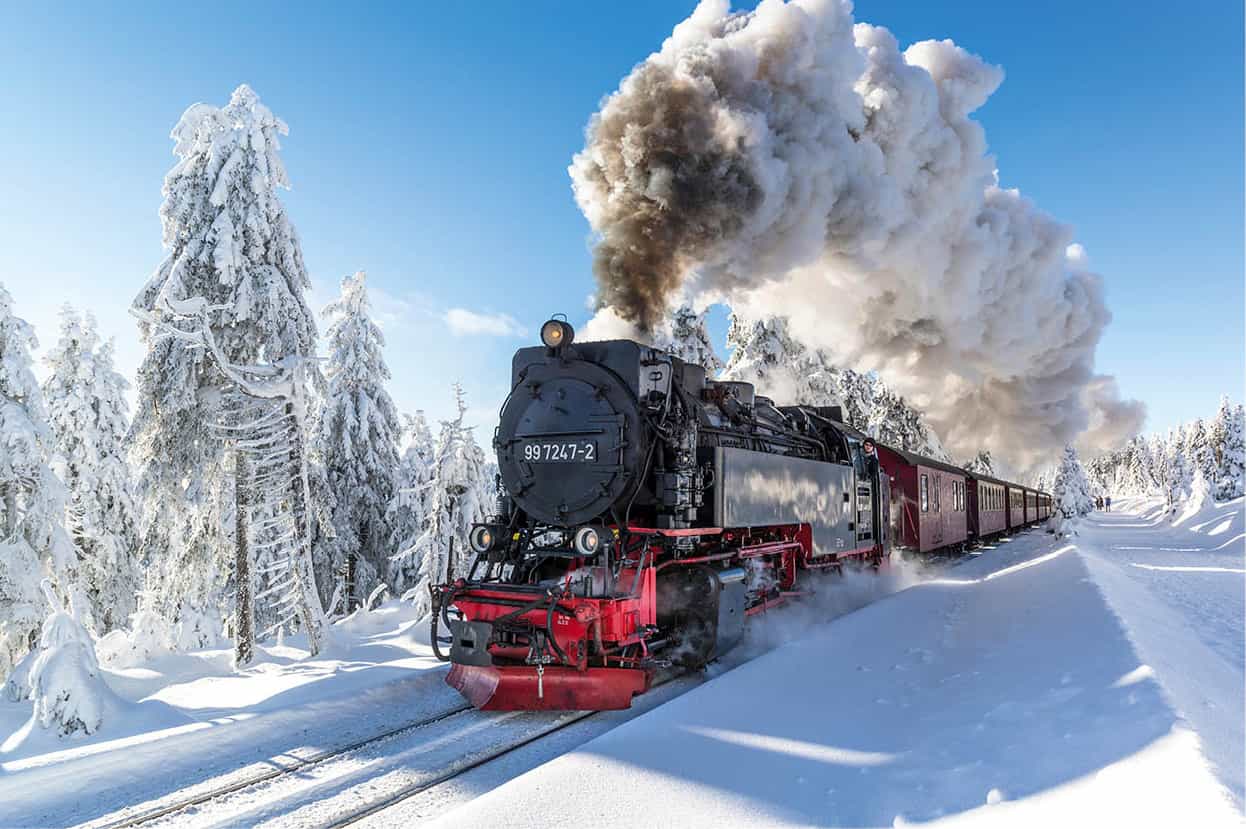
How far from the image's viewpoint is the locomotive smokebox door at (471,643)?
6.43 metres

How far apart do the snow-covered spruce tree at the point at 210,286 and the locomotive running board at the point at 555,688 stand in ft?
27.6

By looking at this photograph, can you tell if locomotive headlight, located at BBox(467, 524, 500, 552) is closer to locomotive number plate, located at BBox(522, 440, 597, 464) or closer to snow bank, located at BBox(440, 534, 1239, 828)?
locomotive number plate, located at BBox(522, 440, 597, 464)

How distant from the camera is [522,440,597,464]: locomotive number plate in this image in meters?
7.46

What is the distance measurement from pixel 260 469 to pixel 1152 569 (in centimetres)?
1827

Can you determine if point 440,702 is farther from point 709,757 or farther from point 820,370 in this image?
point 820,370

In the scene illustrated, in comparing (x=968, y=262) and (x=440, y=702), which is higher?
(x=968, y=262)

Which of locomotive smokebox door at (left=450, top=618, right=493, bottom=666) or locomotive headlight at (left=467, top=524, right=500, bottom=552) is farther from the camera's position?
locomotive headlight at (left=467, top=524, right=500, bottom=552)

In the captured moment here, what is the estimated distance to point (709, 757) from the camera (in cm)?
473

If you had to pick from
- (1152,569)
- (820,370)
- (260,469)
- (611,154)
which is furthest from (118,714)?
(820,370)

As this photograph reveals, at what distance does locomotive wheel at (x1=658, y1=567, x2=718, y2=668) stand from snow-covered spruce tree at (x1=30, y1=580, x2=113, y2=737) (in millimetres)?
5284

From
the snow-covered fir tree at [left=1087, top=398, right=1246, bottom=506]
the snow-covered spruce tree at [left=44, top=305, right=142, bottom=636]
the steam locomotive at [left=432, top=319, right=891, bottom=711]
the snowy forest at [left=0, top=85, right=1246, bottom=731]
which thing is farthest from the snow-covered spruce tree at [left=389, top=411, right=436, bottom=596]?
the snow-covered fir tree at [left=1087, top=398, right=1246, bottom=506]

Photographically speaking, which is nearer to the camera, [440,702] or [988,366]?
[440,702]

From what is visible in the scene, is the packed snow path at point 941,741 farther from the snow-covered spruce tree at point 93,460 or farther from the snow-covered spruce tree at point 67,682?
the snow-covered spruce tree at point 93,460

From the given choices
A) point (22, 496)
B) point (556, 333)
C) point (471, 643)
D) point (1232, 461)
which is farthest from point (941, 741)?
point (1232, 461)
